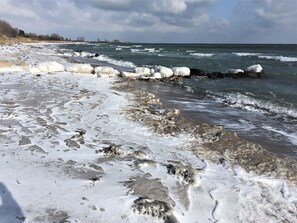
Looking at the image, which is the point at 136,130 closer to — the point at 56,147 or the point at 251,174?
the point at 56,147

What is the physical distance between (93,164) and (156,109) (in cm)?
512

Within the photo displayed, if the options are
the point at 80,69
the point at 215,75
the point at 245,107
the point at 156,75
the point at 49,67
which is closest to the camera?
the point at 245,107

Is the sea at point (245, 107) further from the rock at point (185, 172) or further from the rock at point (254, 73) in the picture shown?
the rock at point (185, 172)

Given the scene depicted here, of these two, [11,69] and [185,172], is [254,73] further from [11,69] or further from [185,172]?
[185,172]

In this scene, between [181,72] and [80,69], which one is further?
[181,72]

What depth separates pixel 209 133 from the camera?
8.24 m

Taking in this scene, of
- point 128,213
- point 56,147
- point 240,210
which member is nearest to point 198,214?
point 240,210

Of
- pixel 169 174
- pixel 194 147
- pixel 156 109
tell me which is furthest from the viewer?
pixel 156 109

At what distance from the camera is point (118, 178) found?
545cm

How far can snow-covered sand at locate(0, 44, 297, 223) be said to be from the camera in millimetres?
4430

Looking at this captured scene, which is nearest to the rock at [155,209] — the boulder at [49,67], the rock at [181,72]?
the boulder at [49,67]

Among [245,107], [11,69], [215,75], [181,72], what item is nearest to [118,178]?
[245,107]

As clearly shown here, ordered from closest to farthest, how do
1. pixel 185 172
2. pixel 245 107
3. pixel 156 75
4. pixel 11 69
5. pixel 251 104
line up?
1. pixel 185 172
2. pixel 245 107
3. pixel 251 104
4. pixel 11 69
5. pixel 156 75

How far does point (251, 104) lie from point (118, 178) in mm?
10393
